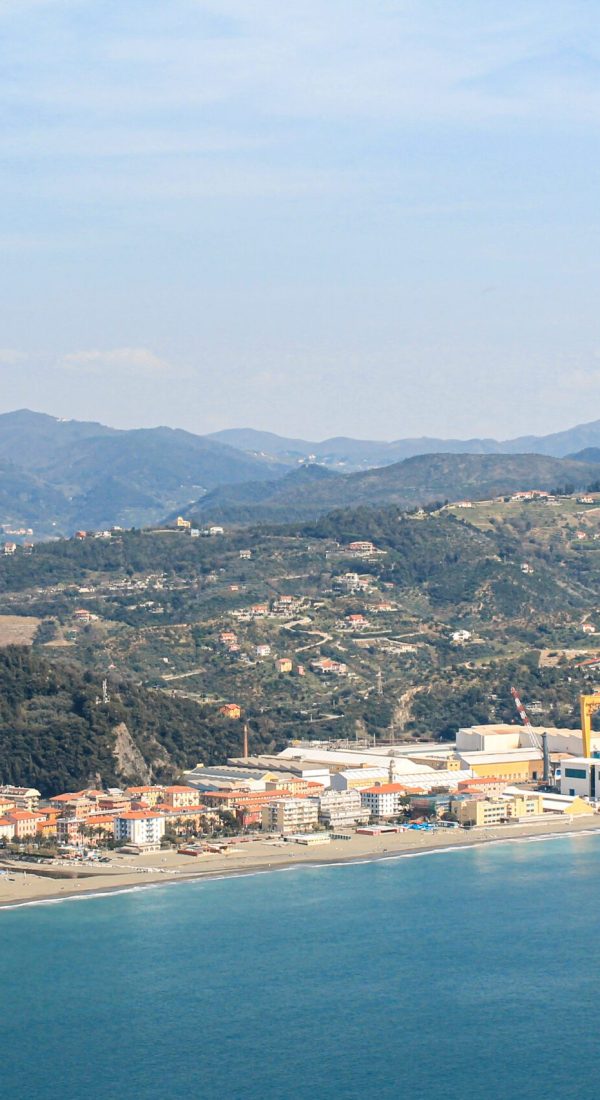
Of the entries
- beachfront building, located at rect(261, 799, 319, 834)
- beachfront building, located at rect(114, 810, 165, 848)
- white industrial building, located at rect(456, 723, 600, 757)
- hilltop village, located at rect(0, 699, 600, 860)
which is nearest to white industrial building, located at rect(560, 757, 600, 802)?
hilltop village, located at rect(0, 699, 600, 860)

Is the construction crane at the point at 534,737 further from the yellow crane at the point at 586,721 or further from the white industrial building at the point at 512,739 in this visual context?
the yellow crane at the point at 586,721

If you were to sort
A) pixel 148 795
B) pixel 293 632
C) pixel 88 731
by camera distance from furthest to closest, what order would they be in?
pixel 293 632 → pixel 88 731 → pixel 148 795

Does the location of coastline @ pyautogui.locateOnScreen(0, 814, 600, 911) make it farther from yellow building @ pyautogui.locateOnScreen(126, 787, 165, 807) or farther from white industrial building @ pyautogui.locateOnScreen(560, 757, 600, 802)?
white industrial building @ pyautogui.locateOnScreen(560, 757, 600, 802)

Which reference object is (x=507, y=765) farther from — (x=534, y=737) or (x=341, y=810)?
(x=341, y=810)

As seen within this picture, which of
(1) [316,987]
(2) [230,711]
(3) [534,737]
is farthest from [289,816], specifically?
(2) [230,711]

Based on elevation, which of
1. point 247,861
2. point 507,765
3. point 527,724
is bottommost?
point 247,861

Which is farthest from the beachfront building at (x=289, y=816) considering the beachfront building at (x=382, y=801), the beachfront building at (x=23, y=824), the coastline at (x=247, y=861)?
the beachfront building at (x=23, y=824)
